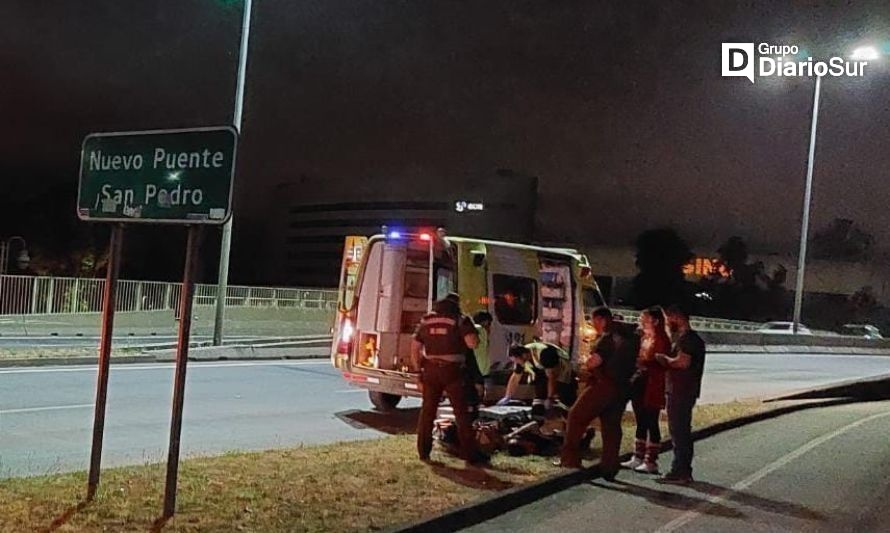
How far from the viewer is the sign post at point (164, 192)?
6449 mm

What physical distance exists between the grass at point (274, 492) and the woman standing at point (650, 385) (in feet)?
3.56

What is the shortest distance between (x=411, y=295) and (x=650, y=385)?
467 cm

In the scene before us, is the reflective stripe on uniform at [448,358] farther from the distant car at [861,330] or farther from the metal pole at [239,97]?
the distant car at [861,330]

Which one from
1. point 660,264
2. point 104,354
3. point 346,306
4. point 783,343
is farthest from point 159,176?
point 660,264

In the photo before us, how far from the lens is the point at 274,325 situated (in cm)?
3512

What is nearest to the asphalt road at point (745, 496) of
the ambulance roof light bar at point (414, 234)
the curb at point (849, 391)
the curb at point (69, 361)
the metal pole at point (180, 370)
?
the metal pole at point (180, 370)

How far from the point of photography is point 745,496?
9086 millimetres

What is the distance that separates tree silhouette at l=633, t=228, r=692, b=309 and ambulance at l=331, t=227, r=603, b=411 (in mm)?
67868

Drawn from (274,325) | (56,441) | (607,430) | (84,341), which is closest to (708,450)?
(607,430)

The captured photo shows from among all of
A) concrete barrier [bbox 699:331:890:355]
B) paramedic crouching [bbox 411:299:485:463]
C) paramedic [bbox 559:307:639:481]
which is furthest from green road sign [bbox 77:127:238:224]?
concrete barrier [bbox 699:331:890:355]

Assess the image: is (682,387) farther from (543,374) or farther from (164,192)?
(164,192)

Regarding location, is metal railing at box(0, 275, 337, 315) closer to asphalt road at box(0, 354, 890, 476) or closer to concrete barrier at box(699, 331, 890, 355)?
asphalt road at box(0, 354, 890, 476)

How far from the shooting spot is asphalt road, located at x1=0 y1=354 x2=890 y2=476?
33.0ft

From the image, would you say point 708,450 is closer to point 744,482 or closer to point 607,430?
point 744,482
